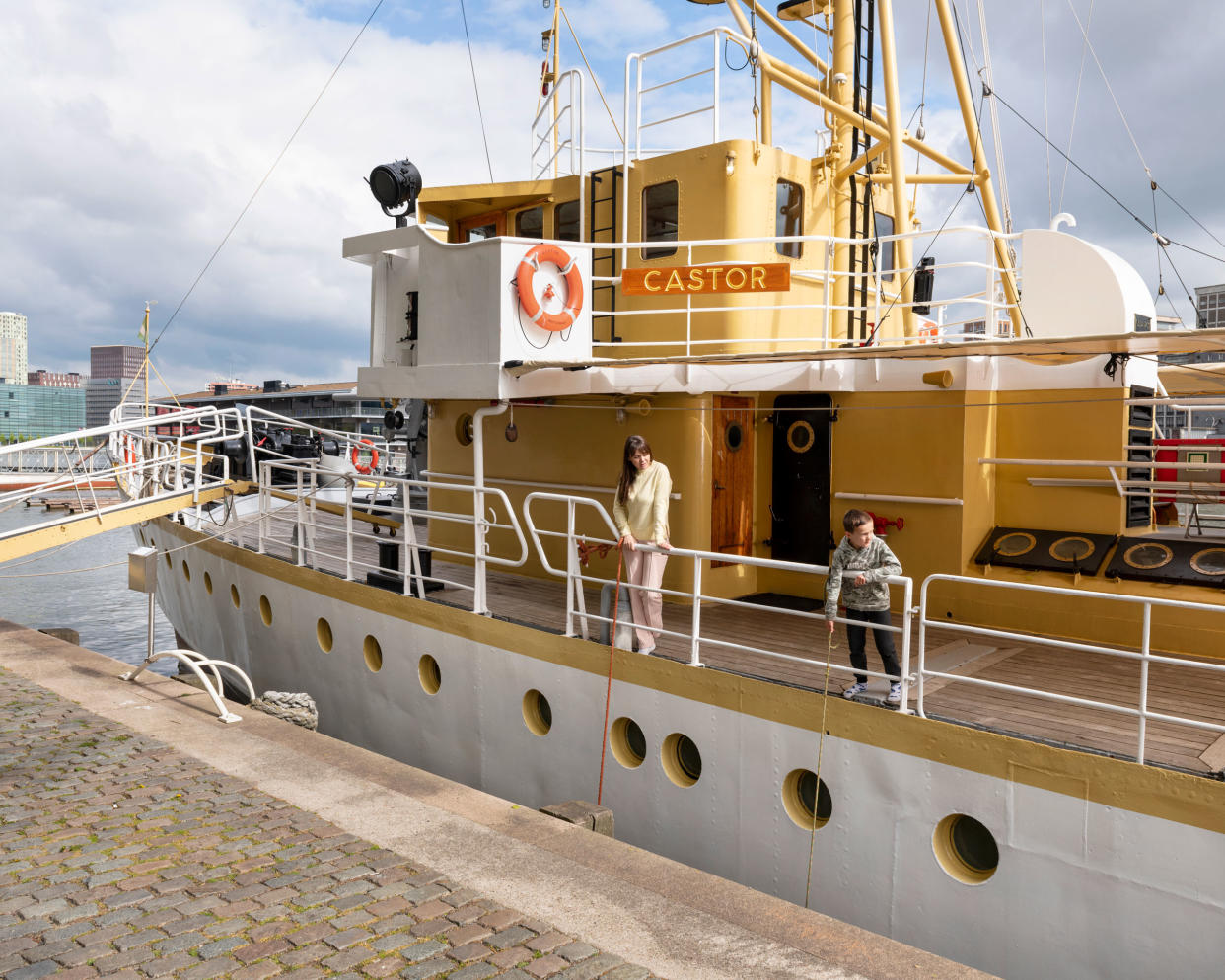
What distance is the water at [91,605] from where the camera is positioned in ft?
67.4

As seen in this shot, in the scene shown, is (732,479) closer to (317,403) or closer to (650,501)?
(650,501)

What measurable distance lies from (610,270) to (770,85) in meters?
2.98

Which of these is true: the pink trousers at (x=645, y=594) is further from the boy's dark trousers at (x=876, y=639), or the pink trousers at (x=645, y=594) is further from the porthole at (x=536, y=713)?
the boy's dark trousers at (x=876, y=639)

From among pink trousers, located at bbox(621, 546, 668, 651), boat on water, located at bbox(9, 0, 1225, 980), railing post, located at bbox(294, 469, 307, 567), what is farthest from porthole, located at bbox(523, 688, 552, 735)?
railing post, located at bbox(294, 469, 307, 567)

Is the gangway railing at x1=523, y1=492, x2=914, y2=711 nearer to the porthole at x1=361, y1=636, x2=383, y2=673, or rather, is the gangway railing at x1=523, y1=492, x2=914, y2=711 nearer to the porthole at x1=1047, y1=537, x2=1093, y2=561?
the porthole at x1=1047, y1=537, x2=1093, y2=561

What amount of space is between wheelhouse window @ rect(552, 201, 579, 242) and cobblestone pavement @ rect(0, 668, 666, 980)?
22.7ft

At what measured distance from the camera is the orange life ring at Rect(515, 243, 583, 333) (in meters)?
8.55

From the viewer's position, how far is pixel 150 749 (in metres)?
7.05

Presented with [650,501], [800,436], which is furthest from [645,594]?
[800,436]

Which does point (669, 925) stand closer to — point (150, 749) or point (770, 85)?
point (150, 749)

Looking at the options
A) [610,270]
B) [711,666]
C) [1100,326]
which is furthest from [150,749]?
[1100,326]

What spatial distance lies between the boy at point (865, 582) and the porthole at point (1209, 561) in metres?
3.09

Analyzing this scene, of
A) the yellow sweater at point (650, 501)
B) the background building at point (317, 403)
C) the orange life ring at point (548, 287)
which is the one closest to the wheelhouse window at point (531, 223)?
the orange life ring at point (548, 287)

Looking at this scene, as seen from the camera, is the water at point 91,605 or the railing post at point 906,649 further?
the water at point 91,605
